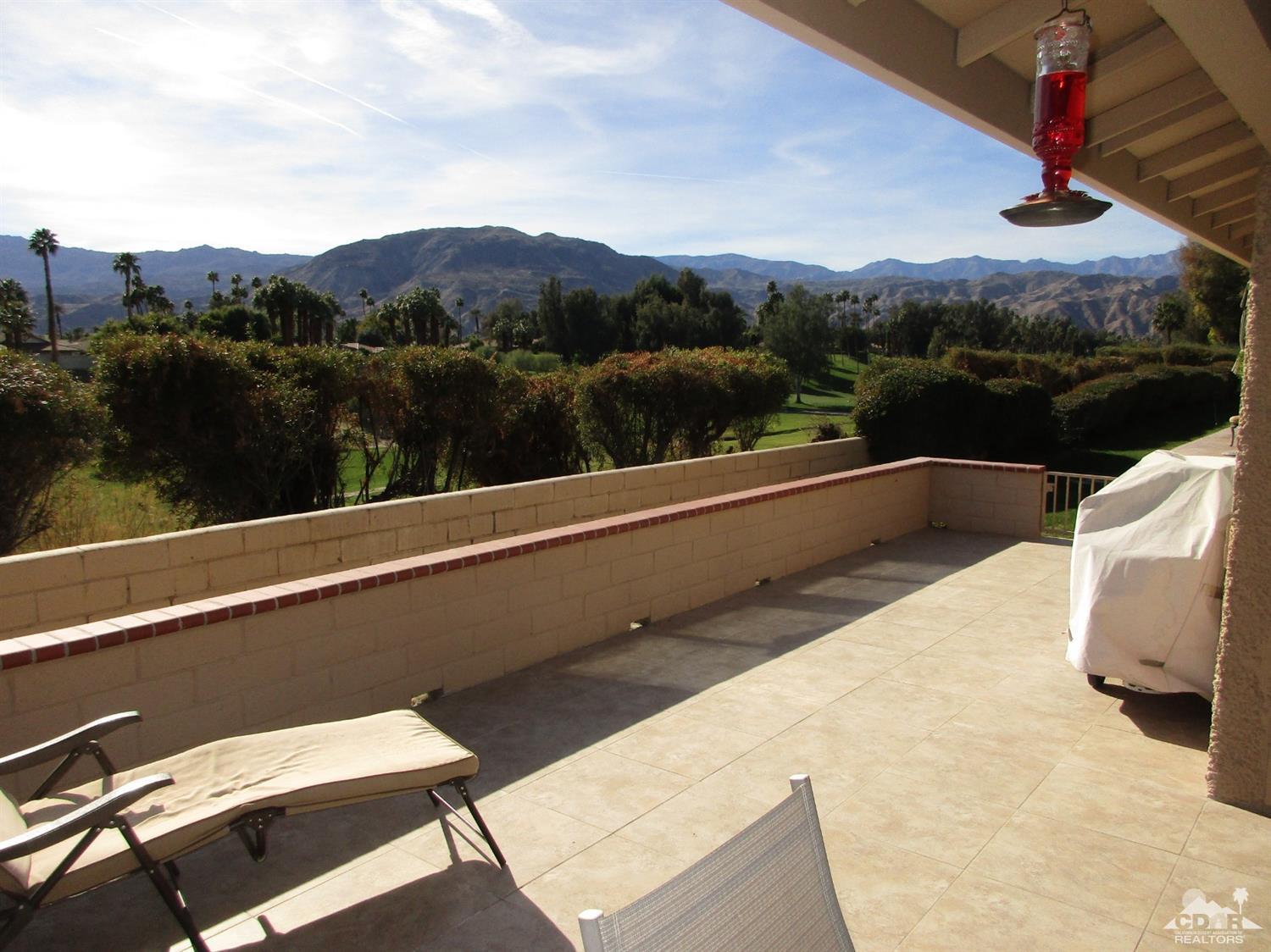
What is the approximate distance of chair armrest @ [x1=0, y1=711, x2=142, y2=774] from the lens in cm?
272

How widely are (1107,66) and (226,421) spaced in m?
8.49

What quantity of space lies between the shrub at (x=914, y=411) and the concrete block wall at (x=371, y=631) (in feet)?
21.6

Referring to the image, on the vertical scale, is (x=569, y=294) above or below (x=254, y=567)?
above

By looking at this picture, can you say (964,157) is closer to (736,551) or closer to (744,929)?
(736,551)

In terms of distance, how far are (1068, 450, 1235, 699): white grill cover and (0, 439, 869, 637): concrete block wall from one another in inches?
193

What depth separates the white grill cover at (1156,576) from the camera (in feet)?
14.0

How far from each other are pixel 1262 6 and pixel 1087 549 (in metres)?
3.02

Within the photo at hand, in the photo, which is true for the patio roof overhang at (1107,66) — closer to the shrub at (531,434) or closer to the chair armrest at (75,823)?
the chair armrest at (75,823)

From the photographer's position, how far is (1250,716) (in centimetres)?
359

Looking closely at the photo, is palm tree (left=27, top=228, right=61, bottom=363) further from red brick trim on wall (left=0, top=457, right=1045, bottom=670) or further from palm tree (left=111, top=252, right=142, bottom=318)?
red brick trim on wall (left=0, top=457, right=1045, bottom=670)

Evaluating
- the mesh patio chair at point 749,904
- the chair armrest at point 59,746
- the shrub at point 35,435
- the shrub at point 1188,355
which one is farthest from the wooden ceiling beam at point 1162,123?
the shrub at point 1188,355

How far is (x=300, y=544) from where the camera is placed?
6637 millimetres

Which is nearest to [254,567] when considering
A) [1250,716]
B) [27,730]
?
[27,730]

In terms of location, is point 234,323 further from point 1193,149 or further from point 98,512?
point 1193,149
